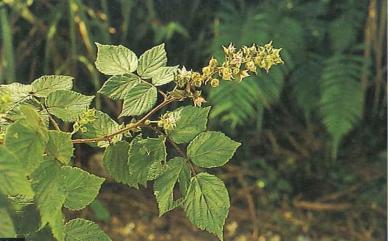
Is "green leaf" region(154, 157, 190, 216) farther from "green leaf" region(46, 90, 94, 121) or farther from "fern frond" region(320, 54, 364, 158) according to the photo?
"fern frond" region(320, 54, 364, 158)

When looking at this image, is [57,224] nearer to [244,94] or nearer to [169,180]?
[169,180]

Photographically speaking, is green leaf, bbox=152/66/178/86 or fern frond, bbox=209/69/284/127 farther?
fern frond, bbox=209/69/284/127

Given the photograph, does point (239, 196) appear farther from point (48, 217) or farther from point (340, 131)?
point (48, 217)

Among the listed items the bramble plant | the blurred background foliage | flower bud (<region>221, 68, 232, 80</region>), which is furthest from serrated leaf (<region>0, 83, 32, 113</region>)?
the blurred background foliage

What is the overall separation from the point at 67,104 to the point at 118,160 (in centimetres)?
4

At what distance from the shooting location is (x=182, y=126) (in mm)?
480

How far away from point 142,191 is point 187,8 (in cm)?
42

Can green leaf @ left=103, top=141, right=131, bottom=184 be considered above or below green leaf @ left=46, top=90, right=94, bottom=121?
below

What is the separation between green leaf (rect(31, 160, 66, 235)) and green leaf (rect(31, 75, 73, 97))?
8 cm

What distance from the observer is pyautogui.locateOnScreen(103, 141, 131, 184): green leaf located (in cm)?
47

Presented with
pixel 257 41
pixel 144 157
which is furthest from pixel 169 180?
pixel 257 41

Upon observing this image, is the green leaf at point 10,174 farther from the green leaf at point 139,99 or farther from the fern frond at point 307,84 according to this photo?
the fern frond at point 307,84

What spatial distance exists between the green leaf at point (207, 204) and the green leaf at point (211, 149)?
1 centimetres

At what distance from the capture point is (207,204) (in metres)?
0.46
